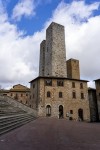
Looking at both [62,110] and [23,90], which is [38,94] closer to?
[62,110]

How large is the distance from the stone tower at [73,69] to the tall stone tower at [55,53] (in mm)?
2962

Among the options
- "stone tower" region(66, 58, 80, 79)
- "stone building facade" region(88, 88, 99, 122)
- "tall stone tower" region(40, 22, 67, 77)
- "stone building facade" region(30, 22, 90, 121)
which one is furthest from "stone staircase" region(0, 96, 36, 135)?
"stone tower" region(66, 58, 80, 79)

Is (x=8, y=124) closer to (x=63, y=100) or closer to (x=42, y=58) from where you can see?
(x=63, y=100)

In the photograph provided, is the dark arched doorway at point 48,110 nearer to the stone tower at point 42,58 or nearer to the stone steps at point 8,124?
the stone tower at point 42,58

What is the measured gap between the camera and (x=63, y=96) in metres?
37.2

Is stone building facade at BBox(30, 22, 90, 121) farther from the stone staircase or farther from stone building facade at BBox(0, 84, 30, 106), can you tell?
the stone staircase

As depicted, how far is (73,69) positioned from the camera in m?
49.1

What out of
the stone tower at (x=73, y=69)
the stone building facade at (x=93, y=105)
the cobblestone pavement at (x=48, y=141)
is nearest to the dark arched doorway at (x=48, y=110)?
the stone building facade at (x=93, y=105)

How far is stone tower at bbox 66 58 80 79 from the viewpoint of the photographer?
160 ft

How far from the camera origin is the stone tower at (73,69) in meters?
48.7

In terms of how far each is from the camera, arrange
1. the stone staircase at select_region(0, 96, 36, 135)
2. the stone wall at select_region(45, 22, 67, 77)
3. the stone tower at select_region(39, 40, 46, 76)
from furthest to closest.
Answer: the stone tower at select_region(39, 40, 46, 76) → the stone wall at select_region(45, 22, 67, 77) → the stone staircase at select_region(0, 96, 36, 135)

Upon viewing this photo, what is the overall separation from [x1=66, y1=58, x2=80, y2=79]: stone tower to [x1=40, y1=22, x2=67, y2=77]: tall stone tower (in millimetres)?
2962

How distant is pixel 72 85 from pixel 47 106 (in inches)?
291

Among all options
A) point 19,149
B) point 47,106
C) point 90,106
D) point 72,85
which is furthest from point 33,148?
point 90,106
